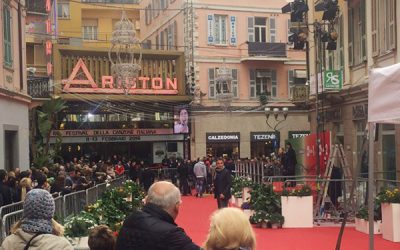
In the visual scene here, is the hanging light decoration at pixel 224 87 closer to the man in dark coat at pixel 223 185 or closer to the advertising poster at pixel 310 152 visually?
the advertising poster at pixel 310 152

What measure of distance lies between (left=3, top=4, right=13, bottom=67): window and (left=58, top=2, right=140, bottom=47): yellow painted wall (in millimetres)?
30235

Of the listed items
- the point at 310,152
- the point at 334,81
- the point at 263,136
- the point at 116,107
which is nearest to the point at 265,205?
the point at 310,152

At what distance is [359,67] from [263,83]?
688 inches

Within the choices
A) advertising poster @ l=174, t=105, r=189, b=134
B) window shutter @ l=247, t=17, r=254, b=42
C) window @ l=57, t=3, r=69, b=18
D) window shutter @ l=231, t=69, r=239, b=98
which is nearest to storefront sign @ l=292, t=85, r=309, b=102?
window shutter @ l=231, t=69, r=239, b=98

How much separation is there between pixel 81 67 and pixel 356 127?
1851 centimetres

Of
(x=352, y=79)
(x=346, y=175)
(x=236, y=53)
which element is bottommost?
(x=346, y=175)

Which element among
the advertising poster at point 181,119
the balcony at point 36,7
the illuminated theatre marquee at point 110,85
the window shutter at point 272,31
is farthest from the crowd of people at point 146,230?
the window shutter at point 272,31

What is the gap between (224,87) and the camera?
35.1 meters

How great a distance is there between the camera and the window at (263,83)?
3788 cm

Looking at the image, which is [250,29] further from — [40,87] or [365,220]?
[365,220]

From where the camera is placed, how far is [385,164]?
1834 centimetres

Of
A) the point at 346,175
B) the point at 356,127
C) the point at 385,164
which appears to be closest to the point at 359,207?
the point at 346,175

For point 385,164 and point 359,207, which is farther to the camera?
point 385,164

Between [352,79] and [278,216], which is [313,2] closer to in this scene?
[352,79]
